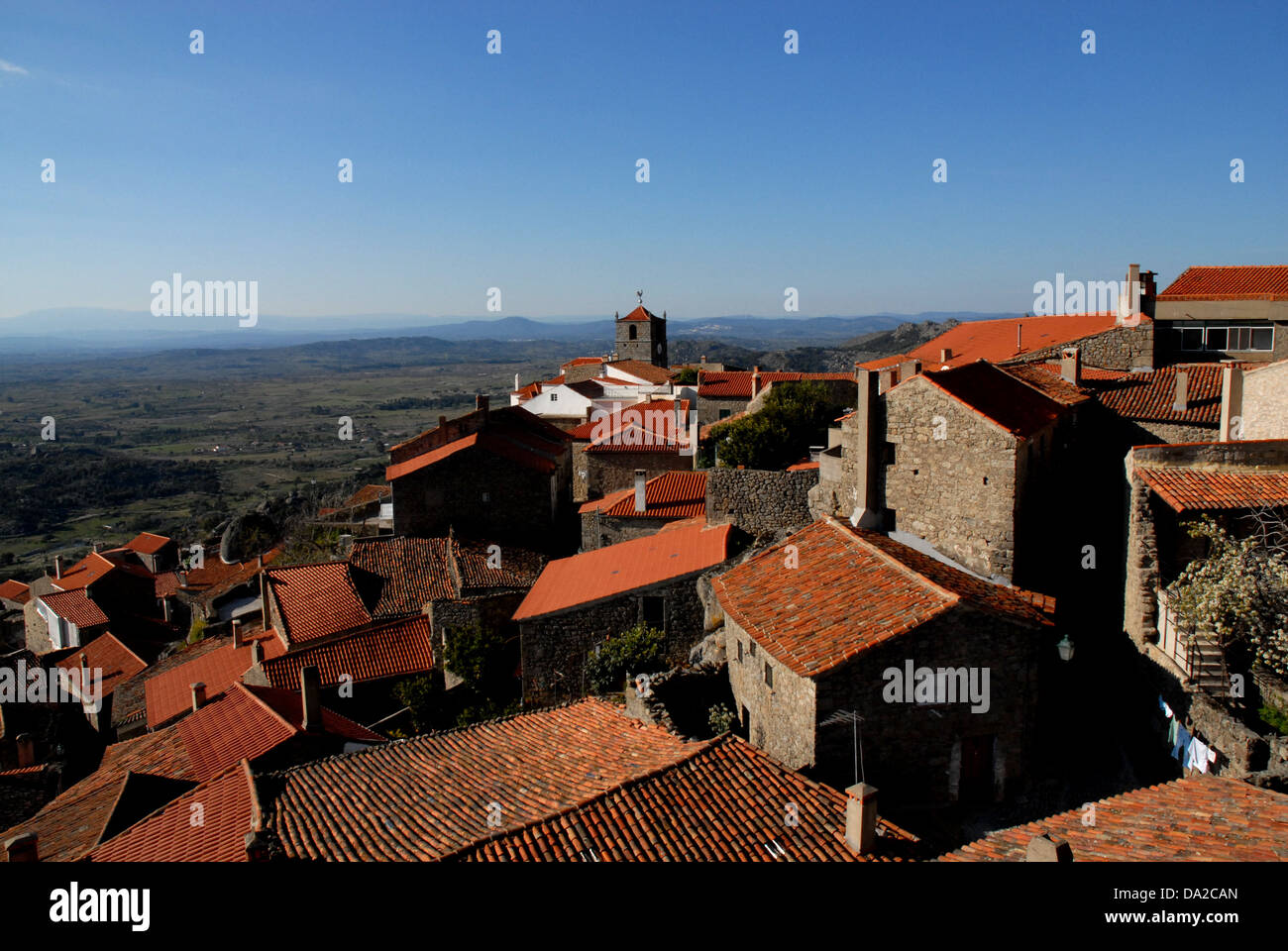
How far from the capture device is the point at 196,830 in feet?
40.9

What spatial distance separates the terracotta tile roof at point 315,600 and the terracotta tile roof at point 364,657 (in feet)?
3.14

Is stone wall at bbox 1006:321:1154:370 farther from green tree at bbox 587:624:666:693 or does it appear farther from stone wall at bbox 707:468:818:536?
green tree at bbox 587:624:666:693

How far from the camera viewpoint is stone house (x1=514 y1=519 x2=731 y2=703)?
1744 cm

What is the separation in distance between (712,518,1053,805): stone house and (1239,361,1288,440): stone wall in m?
6.79

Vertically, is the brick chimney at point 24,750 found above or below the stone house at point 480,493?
below

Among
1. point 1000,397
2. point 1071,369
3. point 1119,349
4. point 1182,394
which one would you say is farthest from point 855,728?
point 1119,349

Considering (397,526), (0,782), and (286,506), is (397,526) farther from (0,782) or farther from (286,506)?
(286,506)

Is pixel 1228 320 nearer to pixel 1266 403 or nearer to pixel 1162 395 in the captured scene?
pixel 1162 395

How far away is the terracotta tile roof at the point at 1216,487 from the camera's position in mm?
12531

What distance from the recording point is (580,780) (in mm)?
11172

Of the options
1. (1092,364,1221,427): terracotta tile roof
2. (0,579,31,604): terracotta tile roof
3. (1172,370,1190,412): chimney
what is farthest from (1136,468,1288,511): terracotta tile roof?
(0,579,31,604): terracotta tile roof

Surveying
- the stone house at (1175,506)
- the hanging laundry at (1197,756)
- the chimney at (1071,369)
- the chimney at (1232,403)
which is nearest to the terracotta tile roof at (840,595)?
the stone house at (1175,506)

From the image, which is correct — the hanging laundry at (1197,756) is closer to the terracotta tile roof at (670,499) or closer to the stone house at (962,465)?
the stone house at (962,465)
